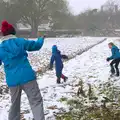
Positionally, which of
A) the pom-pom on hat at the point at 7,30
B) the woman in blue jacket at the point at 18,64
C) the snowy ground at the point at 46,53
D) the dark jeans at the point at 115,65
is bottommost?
the snowy ground at the point at 46,53

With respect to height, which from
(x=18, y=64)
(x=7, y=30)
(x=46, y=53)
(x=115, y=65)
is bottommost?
(x=46, y=53)

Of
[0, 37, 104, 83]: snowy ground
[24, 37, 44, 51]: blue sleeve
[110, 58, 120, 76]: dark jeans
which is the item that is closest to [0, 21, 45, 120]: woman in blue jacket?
[24, 37, 44, 51]: blue sleeve

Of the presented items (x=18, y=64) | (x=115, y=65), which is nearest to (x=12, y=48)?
(x=18, y=64)

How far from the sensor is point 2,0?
65.2 m

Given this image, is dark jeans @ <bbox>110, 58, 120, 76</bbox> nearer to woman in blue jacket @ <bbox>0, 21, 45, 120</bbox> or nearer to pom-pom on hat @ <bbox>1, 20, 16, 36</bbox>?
woman in blue jacket @ <bbox>0, 21, 45, 120</bbox>

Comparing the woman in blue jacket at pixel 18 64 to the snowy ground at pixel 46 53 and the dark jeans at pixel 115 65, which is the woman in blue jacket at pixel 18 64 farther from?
the snowy ground at pixel 46 53

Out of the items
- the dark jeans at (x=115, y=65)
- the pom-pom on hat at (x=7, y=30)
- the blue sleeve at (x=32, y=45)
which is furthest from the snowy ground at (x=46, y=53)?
the blue sleeve at (x=32, y=45)

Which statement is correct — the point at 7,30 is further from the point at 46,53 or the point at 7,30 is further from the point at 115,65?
the point at 46,53

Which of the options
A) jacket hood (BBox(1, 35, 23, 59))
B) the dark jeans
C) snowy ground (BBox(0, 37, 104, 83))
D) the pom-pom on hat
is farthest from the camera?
snowy ground (BBox(0, 37, 104, 83))

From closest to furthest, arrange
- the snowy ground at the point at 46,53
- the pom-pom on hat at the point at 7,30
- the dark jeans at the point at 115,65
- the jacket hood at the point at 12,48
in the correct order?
the jacket hood at the point at 12,48
the pom-pom on hat at the point at 7,30
the dark jeans at the point at 115,65
the snowy ground at the point at 46,53

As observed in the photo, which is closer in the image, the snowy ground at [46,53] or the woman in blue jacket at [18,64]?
the woman in blue jacket at [18,64]

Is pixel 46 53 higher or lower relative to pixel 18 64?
lower

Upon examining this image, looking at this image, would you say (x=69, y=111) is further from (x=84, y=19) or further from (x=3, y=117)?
(x=84, y=19)

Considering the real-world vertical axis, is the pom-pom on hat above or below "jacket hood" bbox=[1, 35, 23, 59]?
above
